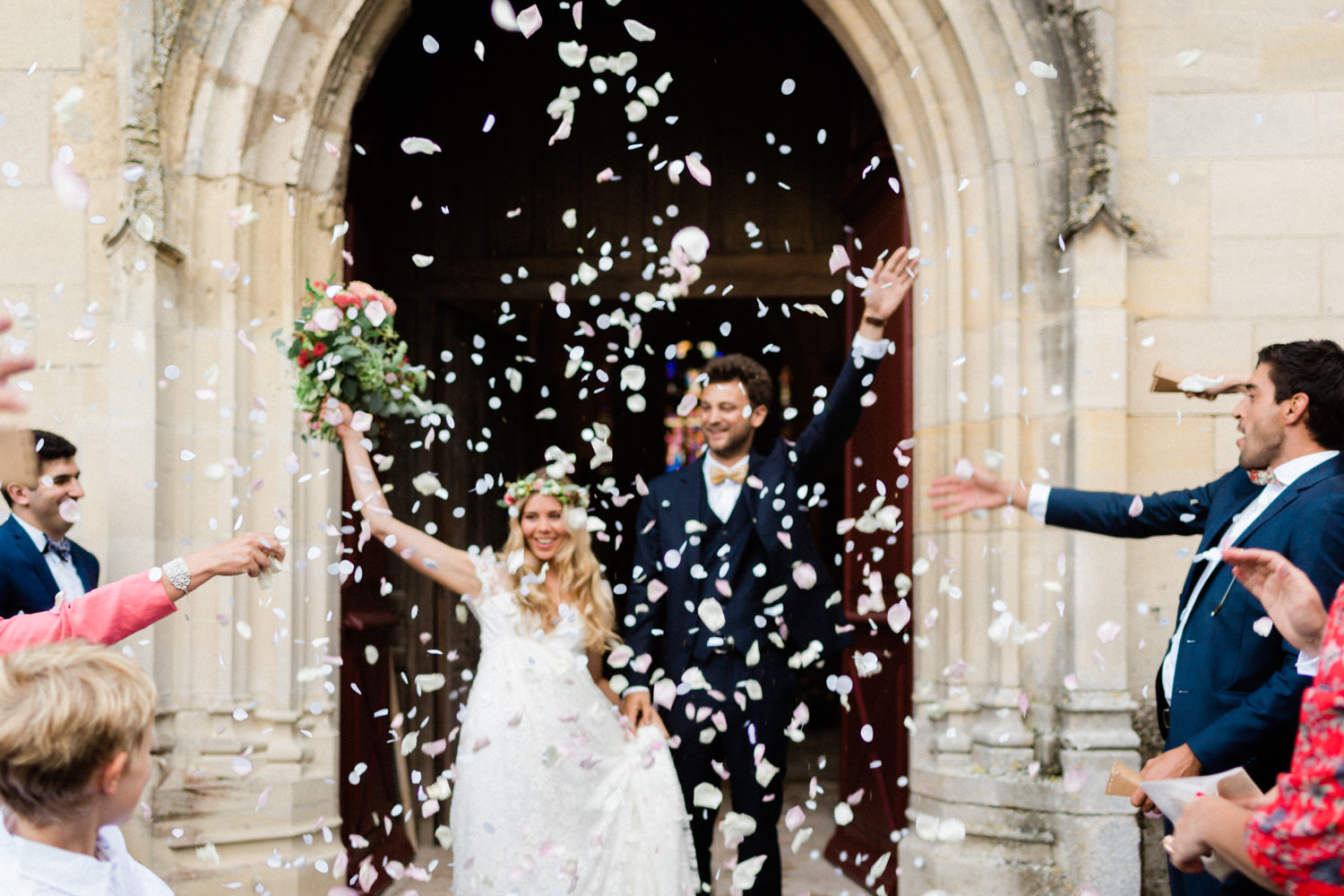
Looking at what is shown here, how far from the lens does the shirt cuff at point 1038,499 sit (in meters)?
3.04

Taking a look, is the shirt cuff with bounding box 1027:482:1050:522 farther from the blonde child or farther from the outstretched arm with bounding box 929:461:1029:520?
the blonde child

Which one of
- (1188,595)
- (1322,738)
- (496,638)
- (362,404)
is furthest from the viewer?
(496,638)

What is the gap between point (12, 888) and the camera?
1272mm

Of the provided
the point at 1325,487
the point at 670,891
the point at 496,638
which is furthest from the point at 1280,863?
the point at 496,638

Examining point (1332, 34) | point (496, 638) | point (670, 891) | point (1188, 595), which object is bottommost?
point (670, 891)

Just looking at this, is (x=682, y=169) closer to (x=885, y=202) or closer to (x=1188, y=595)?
(x=885, y=202)

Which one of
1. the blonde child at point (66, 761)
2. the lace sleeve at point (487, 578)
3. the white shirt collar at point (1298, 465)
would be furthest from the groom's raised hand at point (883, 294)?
the blonde child at point (66, 761)

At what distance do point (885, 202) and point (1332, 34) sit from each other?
175 cm

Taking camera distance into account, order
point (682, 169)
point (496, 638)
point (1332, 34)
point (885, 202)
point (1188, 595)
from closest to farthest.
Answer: point (1188, 595)
point (496, 638)
point (1332, 34)
point (885, 202)
point (682, 169)

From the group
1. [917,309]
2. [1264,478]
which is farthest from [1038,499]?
[917,309]


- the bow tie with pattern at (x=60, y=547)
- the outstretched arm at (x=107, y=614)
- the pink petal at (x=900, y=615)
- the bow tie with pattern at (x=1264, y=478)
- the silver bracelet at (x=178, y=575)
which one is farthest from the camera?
the pink petal at (x=900, y=615)

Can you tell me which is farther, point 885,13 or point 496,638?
point 885,13

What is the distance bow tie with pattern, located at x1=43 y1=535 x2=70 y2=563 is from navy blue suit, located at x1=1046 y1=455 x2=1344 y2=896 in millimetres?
3371

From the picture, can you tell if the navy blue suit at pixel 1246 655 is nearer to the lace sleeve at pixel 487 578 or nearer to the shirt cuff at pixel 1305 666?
the shirt cuff at pixel 1305 666
